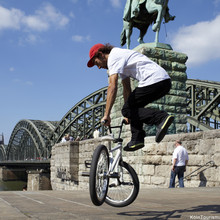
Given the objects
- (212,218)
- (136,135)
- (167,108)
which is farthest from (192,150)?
(212,218)

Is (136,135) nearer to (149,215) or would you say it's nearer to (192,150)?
(149,215)

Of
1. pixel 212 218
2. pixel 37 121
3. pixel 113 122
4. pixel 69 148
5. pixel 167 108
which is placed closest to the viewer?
pixel 212 218

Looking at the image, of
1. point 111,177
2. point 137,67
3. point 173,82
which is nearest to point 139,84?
point 137,67

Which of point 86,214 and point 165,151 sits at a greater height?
point 165,151

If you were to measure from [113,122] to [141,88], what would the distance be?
27.5ft

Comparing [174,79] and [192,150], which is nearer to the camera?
[192,150]

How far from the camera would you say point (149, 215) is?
117 inches

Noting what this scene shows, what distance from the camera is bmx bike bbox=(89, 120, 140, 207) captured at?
3031 mm

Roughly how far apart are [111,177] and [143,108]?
0.76m

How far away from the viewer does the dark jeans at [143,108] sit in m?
3.29

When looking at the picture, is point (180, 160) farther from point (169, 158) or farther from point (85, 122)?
point (85, 122)

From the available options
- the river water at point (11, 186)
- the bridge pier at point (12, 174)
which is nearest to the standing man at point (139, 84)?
the river water at point (11, 186)

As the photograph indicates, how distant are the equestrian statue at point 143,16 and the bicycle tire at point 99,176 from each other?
8301mm

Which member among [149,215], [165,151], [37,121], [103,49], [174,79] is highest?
[37,121]
